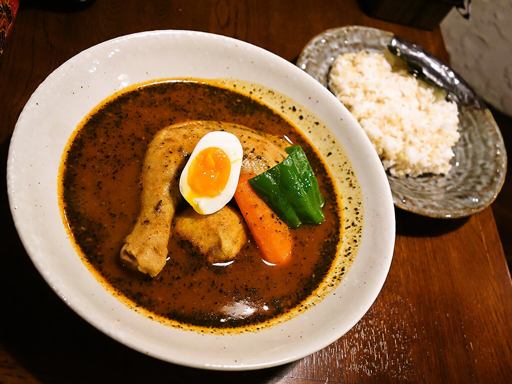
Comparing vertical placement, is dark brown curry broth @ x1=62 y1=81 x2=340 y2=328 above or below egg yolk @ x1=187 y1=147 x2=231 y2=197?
below

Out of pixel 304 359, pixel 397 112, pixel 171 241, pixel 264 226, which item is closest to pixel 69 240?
pixel 171 241

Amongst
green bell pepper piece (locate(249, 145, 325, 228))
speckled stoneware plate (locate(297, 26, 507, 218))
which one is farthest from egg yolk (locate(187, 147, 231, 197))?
speckled stoneware plate (locate(297, 26, 507, 218))

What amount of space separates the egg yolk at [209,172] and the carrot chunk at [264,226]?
0.32 feet

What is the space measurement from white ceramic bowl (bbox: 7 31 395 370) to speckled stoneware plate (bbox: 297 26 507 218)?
41cm

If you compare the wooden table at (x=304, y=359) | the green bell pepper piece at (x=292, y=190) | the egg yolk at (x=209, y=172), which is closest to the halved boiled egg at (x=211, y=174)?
the egg yolk at (x=209, y=172)

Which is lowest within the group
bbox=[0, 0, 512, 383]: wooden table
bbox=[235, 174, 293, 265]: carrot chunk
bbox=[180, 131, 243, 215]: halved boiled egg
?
bbox=[0, 0, 512, 383]: wooden table

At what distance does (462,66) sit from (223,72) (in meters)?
2.75

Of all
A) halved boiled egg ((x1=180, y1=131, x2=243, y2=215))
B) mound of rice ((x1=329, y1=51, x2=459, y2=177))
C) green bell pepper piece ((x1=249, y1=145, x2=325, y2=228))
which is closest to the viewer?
halved boiled egg ((x1=180, y1=131, x2=243, y2=215))

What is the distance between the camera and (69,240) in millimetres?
1498

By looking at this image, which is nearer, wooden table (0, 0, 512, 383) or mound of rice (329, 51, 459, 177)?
wooden table (0, 0, 512, 383)

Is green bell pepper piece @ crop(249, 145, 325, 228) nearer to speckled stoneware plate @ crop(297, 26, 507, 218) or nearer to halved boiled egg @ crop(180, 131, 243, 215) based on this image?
halved boiled egg @ crop(180, 131, 243, 215)

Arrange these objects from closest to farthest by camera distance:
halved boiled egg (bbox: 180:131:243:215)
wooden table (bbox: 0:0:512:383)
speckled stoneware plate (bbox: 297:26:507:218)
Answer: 1. wooden table (bbox: 0:0:512:383)
2. halved boiled egg (bbox: 180:131:243:215)
3. speckled stoneware plate (bbox: 297:26:507:218)

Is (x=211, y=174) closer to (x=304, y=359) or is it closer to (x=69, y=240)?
(x=69, y=240)

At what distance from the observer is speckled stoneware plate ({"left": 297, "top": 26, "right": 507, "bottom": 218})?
2.23 meters
